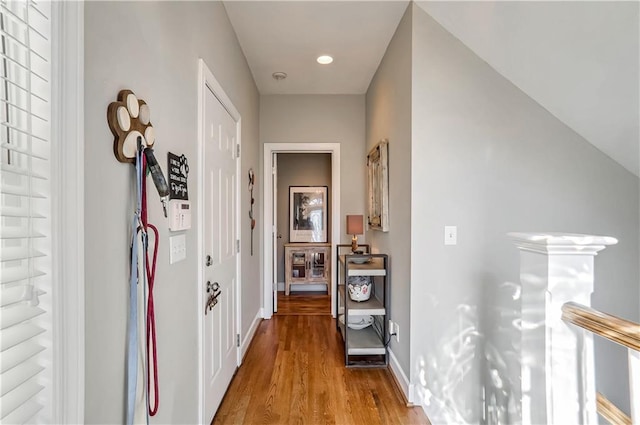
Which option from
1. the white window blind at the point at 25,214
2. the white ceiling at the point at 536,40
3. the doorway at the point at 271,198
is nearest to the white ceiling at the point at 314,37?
the white ceiling at the point at 536,40

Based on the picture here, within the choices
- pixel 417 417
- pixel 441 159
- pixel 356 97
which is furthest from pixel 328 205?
pixel 417 417

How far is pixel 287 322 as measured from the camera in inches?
142

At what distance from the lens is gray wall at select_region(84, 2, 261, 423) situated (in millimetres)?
834

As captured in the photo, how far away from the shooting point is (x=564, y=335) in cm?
100

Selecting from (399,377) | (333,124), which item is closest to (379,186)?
(333,124)

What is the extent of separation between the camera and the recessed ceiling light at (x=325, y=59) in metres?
2.82

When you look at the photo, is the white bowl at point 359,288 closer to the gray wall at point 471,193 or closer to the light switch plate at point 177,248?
the gray wall at point 471,193

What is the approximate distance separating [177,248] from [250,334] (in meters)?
1.97

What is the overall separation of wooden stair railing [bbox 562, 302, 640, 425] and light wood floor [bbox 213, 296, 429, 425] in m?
1.19

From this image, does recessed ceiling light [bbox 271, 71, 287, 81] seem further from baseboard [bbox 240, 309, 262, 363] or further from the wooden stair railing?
the wooden stair railing

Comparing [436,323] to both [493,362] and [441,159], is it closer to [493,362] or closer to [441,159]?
[493,362]

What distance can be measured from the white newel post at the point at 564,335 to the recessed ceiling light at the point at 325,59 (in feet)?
7.92

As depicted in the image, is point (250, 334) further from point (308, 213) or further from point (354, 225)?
point (308, 213)

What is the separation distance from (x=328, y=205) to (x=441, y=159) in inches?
123
